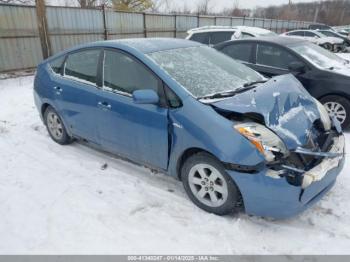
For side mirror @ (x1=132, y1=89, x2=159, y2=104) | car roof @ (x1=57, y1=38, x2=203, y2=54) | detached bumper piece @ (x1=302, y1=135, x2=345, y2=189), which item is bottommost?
detached bumper piece @ (x1=302, y1=135, x2=345, y2=189)

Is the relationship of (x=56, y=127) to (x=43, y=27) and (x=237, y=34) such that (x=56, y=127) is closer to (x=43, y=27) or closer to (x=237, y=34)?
(x=237, y=34)

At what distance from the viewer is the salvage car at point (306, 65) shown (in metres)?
5.10

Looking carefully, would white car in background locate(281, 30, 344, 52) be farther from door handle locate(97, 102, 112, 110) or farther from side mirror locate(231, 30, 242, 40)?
door handle locate(97, 102, 112, 110)

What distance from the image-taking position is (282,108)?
2932 millimetres

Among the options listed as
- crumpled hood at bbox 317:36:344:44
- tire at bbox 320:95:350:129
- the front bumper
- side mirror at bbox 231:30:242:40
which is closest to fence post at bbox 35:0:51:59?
side mirror at bbox 231:30:242:40

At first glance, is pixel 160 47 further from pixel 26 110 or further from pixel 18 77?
pixel 18 77

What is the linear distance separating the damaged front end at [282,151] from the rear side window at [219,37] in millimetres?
6380

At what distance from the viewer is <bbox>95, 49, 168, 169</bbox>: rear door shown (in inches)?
124

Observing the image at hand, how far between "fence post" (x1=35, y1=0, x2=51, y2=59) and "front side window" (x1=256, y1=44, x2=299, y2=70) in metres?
7.00

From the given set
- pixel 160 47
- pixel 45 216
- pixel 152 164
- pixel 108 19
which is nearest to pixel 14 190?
pixel 45 216

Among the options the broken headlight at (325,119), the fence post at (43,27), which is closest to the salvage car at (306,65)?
the broken headlight at (325,119)

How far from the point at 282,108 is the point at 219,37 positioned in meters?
6.76

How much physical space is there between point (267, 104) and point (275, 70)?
3.11 meters

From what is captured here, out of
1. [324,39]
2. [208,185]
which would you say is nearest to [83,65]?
[208,185]
